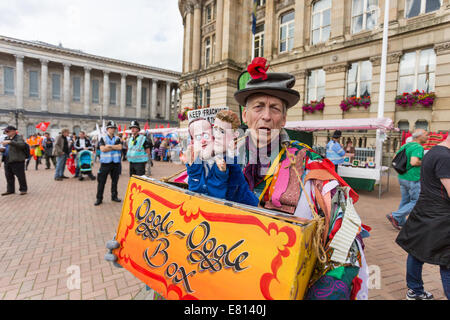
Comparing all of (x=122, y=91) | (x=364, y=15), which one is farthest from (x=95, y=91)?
(x=364, y=15)

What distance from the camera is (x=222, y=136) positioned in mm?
1478

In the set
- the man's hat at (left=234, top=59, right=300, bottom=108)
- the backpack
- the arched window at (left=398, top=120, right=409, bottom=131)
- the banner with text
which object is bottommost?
the banner with text

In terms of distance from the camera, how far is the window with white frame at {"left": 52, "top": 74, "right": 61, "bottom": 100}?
47000mm

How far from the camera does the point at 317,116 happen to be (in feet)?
52.9

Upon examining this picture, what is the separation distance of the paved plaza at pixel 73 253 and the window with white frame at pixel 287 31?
50.0ft

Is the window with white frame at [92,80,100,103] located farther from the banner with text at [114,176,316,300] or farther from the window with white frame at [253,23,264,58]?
the banner with text at [114,176,316,300]

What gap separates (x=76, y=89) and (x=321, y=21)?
50291 mm

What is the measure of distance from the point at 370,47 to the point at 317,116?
478 cm

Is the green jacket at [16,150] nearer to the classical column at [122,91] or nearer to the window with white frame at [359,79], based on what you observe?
the window with white frame at [359,79]

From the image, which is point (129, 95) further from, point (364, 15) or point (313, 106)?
point (364, 15)

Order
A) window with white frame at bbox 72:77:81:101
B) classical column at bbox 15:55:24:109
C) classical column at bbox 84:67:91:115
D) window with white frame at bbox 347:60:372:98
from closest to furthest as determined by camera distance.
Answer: window with white frame at bbox 347:60:372:98 → classical column at bbox 15:55:24:109 → classical column at bbox 84:67:91:115 → window with white frame at bbox 72:77:81:101

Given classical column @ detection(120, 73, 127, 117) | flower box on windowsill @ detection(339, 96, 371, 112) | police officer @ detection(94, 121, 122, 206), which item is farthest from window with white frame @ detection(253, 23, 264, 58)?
classical column @ detection(120, 73, 127, 117)

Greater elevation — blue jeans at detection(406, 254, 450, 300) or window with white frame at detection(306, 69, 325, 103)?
window with white frame at detection(306, 69, 325, 103)
